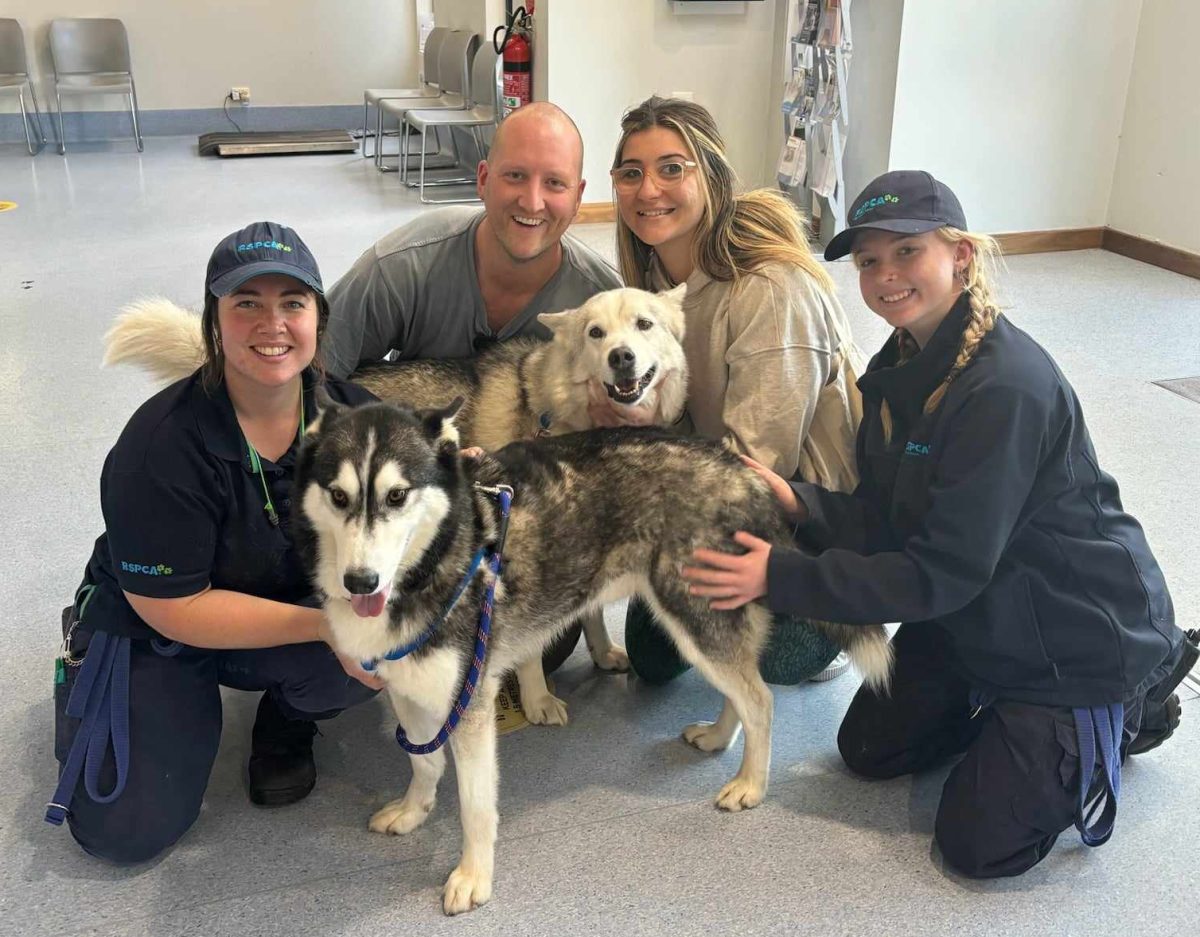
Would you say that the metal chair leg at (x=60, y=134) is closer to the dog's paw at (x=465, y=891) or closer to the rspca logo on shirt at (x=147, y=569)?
the rspca logo on shirt at (x=147, y=569)

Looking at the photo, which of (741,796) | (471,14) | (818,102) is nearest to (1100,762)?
(741,796)

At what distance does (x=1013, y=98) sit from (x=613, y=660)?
501 cm

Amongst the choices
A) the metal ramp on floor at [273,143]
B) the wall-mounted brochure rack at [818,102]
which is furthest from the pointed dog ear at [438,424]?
the metal ramp on floor at [273,143]

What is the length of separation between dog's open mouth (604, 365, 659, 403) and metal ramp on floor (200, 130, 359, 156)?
8338 mm

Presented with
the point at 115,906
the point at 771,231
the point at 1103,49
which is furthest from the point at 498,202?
the point at 1103,49

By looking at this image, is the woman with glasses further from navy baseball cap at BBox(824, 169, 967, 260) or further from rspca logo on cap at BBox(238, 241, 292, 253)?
rspca logo on cap at BBox(238, 241, 292, 253)

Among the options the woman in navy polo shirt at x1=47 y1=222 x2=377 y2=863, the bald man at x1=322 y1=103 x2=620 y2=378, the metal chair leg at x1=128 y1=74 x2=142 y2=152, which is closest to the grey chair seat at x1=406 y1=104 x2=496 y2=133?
the metal chair leg at x1=128 y1=74 x2=142 y2=152

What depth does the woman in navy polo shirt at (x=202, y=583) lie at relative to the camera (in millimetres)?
1742

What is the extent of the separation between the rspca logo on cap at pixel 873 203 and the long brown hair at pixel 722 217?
0.39 metres

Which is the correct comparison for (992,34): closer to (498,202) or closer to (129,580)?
(498,202)

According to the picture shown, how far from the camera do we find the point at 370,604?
1633 millimetres

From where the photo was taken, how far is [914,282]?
1.84 metres

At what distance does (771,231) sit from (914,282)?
0.56 meters

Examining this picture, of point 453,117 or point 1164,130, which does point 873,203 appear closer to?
point 1164,130
